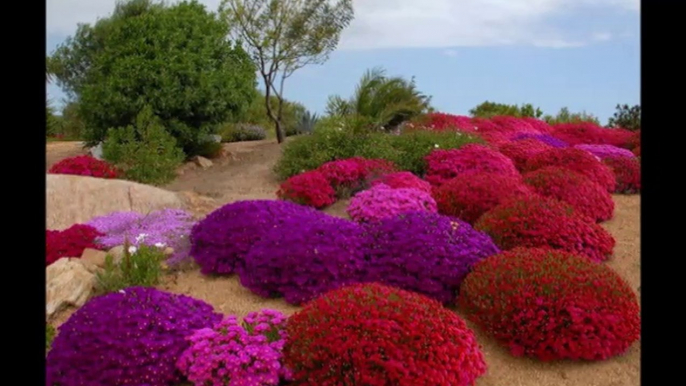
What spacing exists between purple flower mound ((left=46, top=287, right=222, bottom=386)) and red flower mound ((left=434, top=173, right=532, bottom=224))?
15.4ft

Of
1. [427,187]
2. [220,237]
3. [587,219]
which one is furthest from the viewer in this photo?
[427,187]

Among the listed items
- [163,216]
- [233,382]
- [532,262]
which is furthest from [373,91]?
[233,382]

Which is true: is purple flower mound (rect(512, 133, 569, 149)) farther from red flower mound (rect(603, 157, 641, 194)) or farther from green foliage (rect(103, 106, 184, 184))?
green foliage (rect(103, 106, 184, 184))

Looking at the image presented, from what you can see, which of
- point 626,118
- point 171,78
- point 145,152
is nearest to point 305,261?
point 145,152

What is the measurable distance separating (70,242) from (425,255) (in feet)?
15.2

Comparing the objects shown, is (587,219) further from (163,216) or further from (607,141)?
(607,141)

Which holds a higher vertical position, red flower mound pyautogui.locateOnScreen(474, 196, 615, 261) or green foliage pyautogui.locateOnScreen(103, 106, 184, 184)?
green foliage pyautogui.locateOnScreen(103, 106, 184, 184)

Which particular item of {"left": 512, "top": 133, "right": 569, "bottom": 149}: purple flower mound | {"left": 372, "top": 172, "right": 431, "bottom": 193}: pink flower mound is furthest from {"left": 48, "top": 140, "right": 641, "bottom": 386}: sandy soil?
{"left": 512, "top": 133, "right": 569, "bottom": 149}: purple flower mound

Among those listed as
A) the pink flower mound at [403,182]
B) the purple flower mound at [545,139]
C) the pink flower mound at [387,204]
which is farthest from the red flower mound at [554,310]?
the purple flower mound at [545,139]

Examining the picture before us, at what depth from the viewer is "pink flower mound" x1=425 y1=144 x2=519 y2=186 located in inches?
478

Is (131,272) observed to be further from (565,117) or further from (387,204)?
(565,117)

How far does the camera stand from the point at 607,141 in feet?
62.4

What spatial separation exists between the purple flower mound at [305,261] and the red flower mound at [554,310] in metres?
1.24
